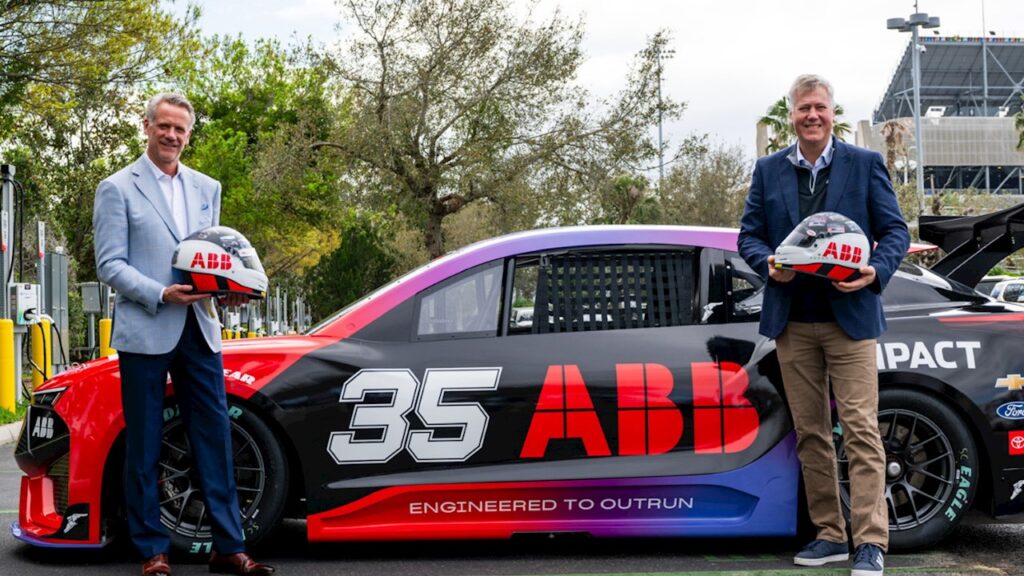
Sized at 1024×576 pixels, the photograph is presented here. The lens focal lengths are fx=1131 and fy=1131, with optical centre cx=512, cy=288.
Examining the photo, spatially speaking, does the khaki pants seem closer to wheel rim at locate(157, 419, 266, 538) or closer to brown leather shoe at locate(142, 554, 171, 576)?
wheel rim at locate(157, 419, 266, 538)

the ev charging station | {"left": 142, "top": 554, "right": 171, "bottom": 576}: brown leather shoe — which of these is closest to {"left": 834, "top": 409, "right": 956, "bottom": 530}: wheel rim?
{"left": 142, "top": 554, "right": 171, "bottom": 576}: brown leather shoe

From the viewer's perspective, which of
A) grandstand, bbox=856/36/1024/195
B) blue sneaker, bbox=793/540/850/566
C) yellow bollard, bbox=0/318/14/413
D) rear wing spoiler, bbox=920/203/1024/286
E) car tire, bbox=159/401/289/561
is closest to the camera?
blue sneaker, bbox=793/540/850/566

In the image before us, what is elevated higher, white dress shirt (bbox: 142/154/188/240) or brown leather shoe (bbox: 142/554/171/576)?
white dress shirt (bbox: 142/154/188/240)

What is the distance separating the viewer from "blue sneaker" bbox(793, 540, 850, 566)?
4.50 meters

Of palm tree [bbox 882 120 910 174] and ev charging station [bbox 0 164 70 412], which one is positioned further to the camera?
palm tree [bbox 882 120 910 174]

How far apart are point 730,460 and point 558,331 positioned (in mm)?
876

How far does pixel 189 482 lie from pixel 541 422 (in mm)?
1484

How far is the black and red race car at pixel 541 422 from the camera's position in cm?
457

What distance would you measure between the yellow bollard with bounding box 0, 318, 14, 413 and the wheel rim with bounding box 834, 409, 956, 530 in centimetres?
1014

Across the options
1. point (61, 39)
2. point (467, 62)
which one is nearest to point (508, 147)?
point (467, 62)

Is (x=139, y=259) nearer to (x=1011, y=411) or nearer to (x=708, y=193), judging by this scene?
(x=1011, y=411)

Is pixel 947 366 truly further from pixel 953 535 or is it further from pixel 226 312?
pixel 226 312

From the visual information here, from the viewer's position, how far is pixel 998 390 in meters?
4.72

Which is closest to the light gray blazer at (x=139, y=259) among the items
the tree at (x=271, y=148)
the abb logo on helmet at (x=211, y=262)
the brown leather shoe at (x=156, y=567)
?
the abb logo on helmet at (x=211, y=262)
